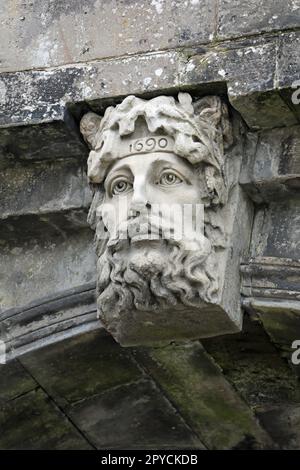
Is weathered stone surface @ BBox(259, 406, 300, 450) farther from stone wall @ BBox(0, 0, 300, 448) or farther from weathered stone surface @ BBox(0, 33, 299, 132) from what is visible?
weathered stone surface @ BBox(0, 33, 299, 132)

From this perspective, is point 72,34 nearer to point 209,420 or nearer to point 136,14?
point 136,14

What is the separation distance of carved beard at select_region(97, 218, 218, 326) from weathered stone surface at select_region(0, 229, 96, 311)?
443mm

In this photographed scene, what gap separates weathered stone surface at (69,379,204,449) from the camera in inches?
191

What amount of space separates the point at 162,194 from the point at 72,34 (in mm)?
691

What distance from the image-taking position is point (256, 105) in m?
4.20

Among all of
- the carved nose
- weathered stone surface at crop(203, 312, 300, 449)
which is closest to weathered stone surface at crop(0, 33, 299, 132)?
the carved nose

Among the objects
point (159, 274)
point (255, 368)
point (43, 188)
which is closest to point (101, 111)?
point (43, 188)

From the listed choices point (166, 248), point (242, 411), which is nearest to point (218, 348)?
point (242, 411)

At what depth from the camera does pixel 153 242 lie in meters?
4.05

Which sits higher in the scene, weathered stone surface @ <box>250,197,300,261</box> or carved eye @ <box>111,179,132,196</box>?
carved eye @ <box>111,179,132,196</box>

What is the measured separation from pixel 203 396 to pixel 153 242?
916 mm

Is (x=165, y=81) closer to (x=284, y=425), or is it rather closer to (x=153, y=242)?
(x=153, y=242)

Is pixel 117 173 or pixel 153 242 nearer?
pixel 153 242

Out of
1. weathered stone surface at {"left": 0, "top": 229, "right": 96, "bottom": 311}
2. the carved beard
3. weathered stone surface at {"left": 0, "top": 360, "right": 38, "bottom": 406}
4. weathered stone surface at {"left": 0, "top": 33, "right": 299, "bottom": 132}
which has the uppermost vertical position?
weathered stone surface at {"left": 0, "top": 33, "right": 299, "bottom": 132}
